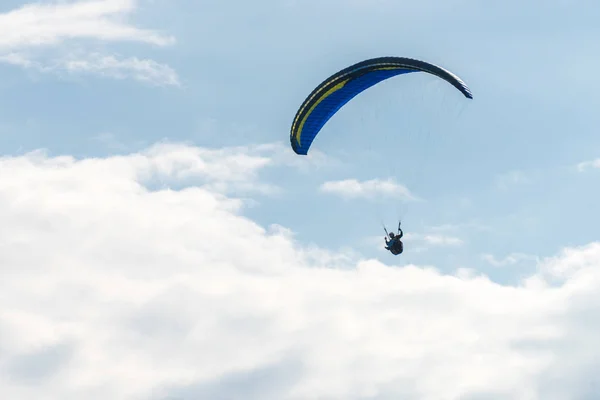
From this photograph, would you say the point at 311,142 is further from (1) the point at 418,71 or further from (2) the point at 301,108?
(1) the point at 418,71

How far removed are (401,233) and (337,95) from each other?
8928 millimetres

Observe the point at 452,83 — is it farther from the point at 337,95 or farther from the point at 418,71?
the point at 337,95

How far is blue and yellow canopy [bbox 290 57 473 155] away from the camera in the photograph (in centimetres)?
7250

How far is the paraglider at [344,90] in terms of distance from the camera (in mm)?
72750

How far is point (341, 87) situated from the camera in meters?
76.3

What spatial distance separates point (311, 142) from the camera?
265 feet

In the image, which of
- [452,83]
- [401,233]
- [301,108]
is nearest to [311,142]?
[301,108]

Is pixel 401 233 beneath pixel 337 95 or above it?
beneath

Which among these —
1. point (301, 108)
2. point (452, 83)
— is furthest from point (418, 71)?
point (301, 108)

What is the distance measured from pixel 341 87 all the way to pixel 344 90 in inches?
21.7

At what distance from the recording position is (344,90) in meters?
76.8

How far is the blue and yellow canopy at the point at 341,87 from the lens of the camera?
7250 centimetres

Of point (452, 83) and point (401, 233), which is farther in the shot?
point (401, 233)

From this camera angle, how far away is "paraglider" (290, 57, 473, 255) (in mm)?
72750
